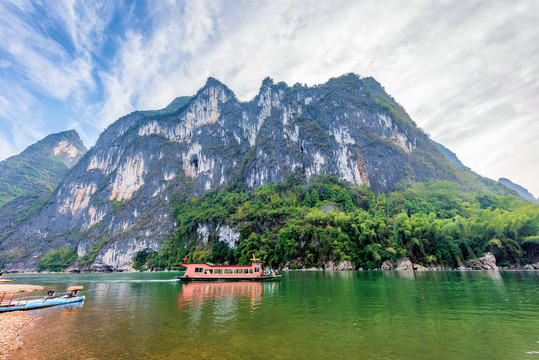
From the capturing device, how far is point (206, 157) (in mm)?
137875

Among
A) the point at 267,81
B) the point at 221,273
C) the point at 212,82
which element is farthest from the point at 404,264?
the point at 212,82

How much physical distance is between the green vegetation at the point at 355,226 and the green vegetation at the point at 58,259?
3854 centimetres

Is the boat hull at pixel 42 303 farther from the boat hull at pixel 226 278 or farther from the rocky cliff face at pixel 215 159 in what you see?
the rocky cliff face at pixel 215 159

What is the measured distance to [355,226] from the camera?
214ft

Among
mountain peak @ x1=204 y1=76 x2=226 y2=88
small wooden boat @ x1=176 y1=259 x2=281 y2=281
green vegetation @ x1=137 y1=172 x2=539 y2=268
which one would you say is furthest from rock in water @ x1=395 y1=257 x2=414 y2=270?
mountain peak @ x1=204 y1=76 x2=226 y2=88

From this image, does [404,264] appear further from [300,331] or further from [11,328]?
[11,328]

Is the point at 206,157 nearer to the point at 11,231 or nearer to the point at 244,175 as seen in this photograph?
the point at 244,175

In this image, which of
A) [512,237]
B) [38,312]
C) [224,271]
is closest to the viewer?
[38,312]

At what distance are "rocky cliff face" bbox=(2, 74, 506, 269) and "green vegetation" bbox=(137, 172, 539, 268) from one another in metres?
13.0

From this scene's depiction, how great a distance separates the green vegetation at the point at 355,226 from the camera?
55.4m

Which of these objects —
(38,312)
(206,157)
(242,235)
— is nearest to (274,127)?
(206,157)

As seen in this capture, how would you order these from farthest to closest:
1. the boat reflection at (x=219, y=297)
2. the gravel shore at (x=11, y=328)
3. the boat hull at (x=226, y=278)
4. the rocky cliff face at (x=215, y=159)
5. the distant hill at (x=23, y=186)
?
the distant hill at (x=23, y=186) → the rocky cliff face at (x=215, y=159) → the boat hull at (x=226, y=278) → the boat reflection at (x=219, y=297) → the gravel shore at (x=11, y=328)

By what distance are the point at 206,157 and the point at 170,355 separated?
133 metres

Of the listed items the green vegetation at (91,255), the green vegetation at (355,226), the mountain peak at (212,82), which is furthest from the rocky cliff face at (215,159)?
the green vegetation at (355,226)
